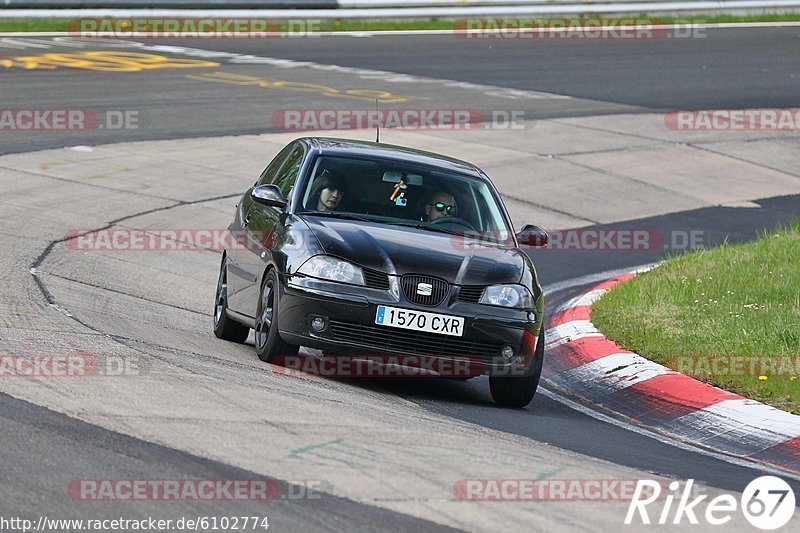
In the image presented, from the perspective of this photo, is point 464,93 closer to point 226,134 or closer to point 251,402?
point 226,134

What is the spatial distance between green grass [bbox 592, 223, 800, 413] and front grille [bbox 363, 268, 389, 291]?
236 centimetres

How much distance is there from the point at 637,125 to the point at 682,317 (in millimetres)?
12338

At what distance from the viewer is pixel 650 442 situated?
318 inches

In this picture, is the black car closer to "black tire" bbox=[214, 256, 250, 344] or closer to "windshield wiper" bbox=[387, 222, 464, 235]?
"windshield wiper" bbox=[387, 222, 464, 235]

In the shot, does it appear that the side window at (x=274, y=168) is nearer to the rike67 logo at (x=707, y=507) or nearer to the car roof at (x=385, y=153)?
the car roof at (x=385, y=153)

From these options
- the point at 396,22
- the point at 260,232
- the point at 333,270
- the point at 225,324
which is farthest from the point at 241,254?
the point at 396,22

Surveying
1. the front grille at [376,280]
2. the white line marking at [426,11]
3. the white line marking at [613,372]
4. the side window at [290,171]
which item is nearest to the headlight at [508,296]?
the front grille at [376,280]

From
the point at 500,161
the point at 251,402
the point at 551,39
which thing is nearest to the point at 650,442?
the point at 251,402

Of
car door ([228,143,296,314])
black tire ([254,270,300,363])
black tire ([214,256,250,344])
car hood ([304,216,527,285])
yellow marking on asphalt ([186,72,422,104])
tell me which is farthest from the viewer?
yellow marking on asphalt ([186,72,422,104])

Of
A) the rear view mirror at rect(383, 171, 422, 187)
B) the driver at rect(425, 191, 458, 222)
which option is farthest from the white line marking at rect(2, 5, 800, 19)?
the driver at rect(425, 191, 458, 222)

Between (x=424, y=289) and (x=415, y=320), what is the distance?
19cm

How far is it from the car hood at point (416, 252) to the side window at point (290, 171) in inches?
28.0

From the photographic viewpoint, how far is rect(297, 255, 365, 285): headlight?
841 cm

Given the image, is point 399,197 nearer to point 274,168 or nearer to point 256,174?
point 274,168
